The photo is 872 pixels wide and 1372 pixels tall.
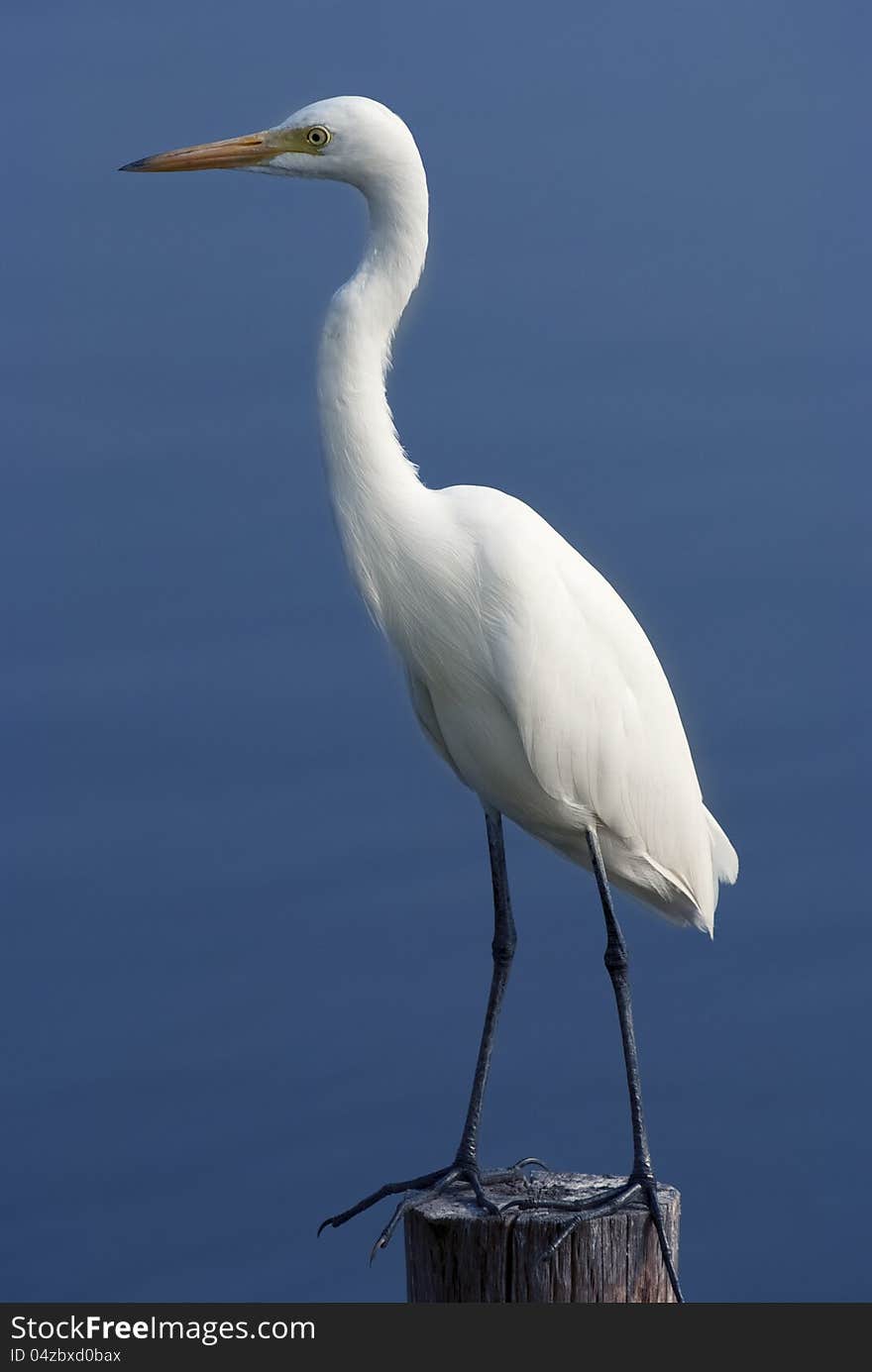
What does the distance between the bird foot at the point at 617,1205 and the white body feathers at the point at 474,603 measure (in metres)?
0.61

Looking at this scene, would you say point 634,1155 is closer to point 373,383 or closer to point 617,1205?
point 617,1205

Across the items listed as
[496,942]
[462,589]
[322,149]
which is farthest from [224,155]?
[496,942]

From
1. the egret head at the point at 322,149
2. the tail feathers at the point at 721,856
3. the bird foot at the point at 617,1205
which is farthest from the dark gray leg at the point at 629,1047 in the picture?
the egret head at the point at 322,149

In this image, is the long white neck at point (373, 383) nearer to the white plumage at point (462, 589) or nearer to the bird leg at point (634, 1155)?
the white plumage at point (462, 589)

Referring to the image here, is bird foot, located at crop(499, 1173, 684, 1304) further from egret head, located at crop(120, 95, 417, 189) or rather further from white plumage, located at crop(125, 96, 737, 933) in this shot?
egret head, located at crop(120, 95, 417, 189)

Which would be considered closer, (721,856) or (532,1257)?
(532,1257)

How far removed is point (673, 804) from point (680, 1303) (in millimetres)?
954

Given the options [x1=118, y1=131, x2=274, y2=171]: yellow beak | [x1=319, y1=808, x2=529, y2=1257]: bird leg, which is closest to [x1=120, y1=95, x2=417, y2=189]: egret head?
[x1=118, y1=131, x2=274, y2=171]: yellow beak

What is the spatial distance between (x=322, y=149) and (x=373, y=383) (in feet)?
1.36

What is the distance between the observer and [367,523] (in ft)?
10.2

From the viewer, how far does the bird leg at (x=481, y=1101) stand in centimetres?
315

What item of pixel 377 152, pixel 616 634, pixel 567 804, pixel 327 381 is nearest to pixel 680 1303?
pixel 567 804

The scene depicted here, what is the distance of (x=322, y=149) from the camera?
10.0 ft

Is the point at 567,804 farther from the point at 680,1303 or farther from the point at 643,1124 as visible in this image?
the point at 680,1303
